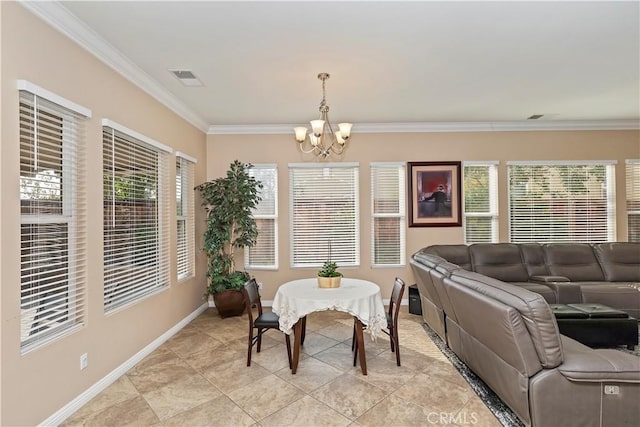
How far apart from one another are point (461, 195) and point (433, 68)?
8.43 ft

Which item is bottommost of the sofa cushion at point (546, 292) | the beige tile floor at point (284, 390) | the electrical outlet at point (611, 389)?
the beige tile floor at point (284, 390)

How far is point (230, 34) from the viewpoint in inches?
99.8

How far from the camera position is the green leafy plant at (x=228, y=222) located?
4555 millimetres

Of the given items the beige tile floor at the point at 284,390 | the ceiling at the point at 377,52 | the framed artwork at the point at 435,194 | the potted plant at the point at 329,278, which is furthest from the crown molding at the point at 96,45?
the framed artwork at the point at 435,194

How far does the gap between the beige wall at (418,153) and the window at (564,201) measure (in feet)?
0.51

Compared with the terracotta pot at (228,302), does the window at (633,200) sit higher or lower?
higher

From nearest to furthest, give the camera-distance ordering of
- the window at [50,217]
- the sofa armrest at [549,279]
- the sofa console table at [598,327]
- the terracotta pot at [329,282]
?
the window at [50,217]
the sofa console table at [598,327]
the terracotta pot at [329,282]
the sofa armrest at [549,279]

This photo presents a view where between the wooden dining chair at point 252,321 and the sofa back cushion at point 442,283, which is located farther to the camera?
the wooden dining chair at point 252,321

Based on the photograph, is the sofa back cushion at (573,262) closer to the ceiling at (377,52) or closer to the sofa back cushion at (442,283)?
the ceiling at (377,52)

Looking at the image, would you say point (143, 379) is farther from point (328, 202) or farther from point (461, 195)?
point (461, 195)

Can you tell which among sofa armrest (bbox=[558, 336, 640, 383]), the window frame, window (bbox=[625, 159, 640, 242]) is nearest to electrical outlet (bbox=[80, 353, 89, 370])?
the window frame

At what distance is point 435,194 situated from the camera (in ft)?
17.0

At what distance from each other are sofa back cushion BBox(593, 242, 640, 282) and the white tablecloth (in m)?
3.61

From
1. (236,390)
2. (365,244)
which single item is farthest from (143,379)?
(365,244)
